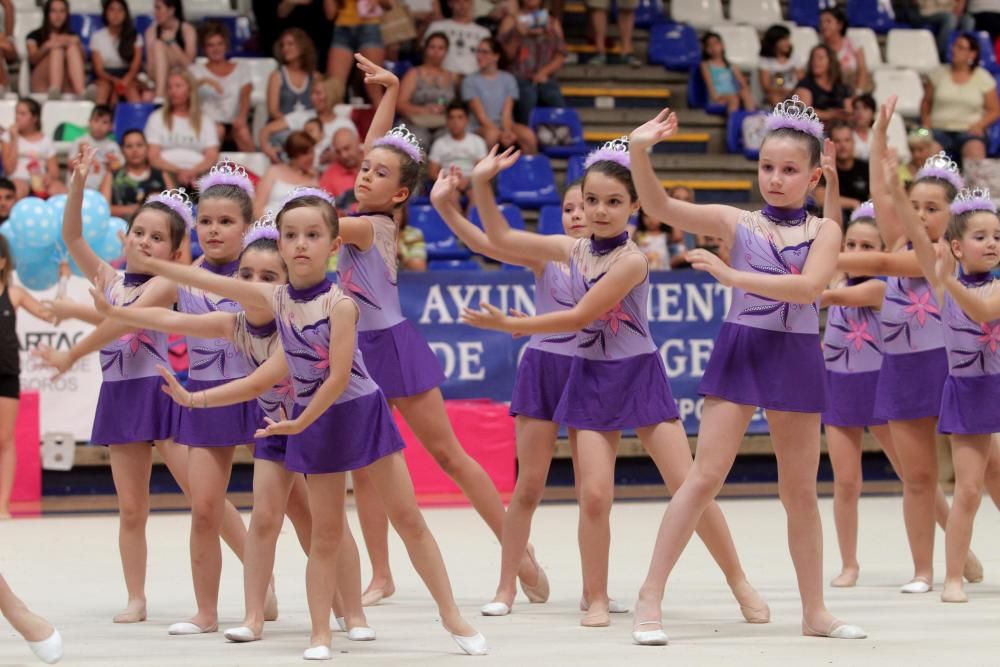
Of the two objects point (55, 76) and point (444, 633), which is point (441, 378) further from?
point (55, 76)

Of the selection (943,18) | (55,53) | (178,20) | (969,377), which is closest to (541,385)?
(969,377)

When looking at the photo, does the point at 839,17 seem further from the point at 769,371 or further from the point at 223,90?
the point at 769,371

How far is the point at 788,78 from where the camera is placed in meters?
13.4

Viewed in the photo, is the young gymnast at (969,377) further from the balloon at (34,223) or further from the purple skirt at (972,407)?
the balloon at (34,223)

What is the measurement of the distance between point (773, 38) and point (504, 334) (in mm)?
5155

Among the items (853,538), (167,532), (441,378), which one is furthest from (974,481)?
(167,532)

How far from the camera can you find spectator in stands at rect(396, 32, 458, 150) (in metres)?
11.9

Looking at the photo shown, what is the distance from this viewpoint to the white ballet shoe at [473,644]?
4.55 metres

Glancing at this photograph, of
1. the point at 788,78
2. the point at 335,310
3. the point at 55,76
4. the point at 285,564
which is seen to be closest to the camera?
the point at 335,310

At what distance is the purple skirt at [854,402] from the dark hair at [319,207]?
267cm

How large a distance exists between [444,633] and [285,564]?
2098 millimetres

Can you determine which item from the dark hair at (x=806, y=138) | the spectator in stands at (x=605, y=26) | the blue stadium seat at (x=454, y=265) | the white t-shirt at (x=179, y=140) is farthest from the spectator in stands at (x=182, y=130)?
the dark hair at (x=806, y=138)

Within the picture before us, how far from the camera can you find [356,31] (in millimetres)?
12211

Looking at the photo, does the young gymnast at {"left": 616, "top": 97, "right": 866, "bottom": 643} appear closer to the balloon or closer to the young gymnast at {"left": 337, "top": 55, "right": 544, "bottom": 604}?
the young gymnast at {"left": 337, "top": 55, "right": 544, "bottom": 604}
